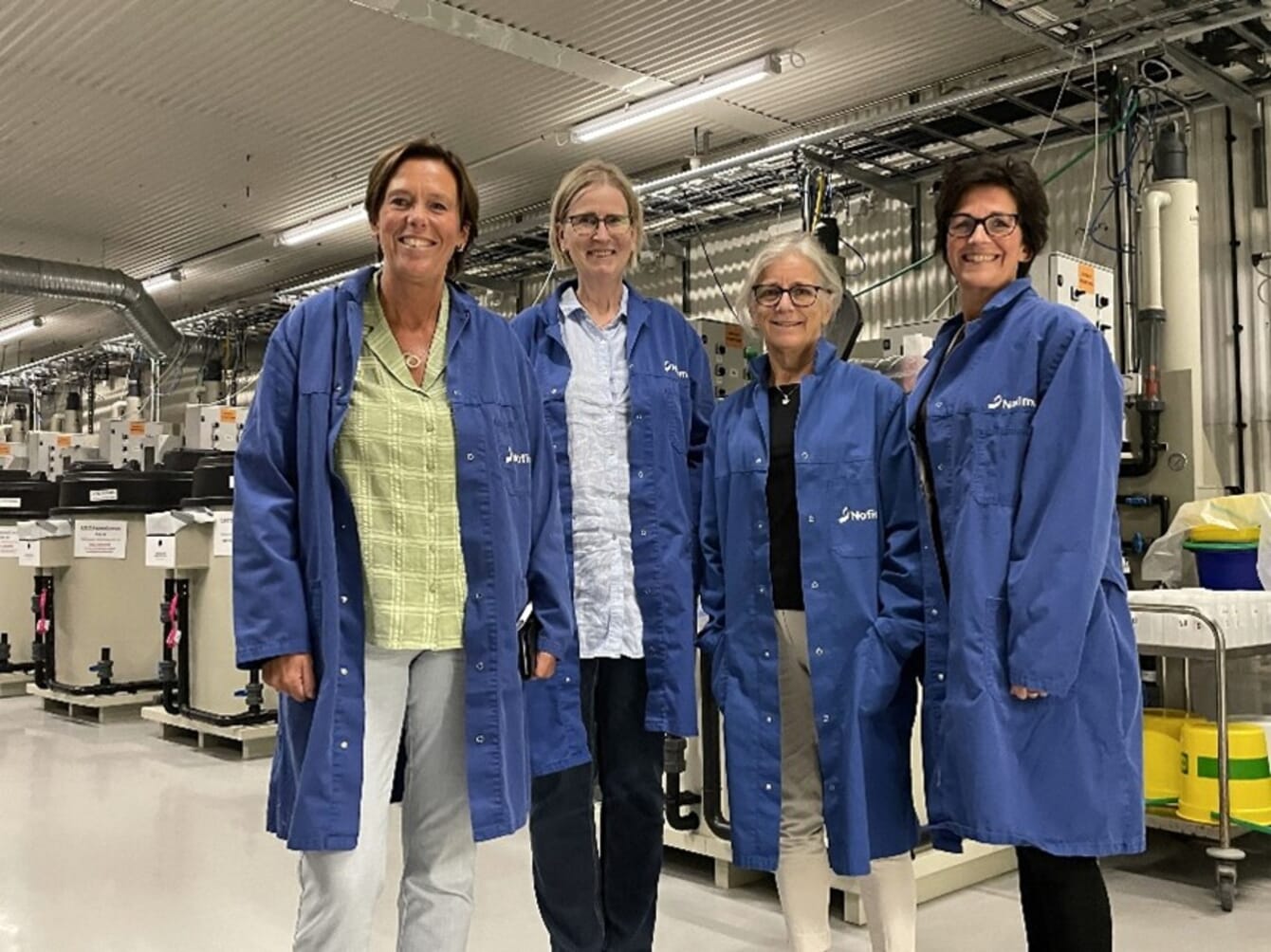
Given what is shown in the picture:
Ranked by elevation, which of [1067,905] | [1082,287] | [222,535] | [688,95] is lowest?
[1067,905]

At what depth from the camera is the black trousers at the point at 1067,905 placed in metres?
1.63

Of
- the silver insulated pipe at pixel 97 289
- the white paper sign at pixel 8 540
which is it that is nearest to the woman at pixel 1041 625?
the white paper sign at pixel 8 540

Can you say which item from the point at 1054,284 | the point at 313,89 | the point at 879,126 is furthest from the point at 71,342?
the point at 1054,284

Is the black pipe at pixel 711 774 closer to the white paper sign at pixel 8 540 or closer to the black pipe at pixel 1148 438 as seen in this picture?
the black pipe at pixel 1148 438

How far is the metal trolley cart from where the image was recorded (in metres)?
3.00

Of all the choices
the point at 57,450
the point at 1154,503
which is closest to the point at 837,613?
the point at 1154,503

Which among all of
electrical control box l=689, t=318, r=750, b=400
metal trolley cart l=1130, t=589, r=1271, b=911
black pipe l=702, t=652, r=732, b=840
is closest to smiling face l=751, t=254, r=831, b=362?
black pipe l=702, t=652, r=732, b=840

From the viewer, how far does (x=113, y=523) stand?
5.89 metres

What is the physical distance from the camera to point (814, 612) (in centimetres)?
190

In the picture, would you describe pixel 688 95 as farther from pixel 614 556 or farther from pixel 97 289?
pixel 97 289

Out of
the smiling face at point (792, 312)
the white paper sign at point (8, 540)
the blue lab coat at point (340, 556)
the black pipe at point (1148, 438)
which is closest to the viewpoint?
the blue lab coat at point (340, 556)

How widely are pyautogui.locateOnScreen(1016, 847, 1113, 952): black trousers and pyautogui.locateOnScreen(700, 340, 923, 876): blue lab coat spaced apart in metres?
0.28

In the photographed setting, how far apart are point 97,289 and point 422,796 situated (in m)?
9.23

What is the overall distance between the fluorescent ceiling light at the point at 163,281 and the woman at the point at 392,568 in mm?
9497
